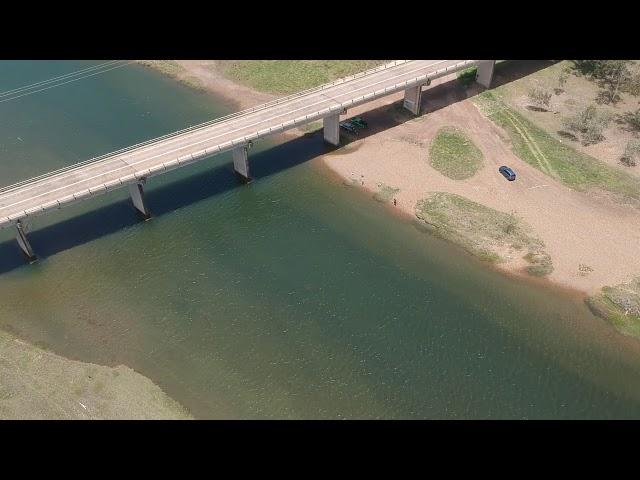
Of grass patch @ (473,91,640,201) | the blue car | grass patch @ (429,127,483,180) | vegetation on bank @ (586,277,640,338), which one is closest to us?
vegetation on bank @ (586,277,640,338)

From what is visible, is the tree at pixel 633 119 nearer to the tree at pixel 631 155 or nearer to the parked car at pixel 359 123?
the tree at pixel 631 155

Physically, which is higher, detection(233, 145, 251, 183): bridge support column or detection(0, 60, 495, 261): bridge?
detection(0, 60, 495, 261): bridge

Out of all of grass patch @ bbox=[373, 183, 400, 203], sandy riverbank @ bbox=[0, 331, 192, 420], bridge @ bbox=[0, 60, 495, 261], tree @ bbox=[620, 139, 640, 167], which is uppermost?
bridge @ bbox=[0, 60, 495, 261]

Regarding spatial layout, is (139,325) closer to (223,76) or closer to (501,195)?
(501,195)

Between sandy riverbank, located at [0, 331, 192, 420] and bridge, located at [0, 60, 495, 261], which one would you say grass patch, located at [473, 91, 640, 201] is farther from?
sandy riverbank, located at [0, 331, 192, 420]

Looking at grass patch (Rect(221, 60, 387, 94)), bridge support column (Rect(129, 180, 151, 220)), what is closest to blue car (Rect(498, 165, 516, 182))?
grass patch (Rect(221, 60, 387, 94))

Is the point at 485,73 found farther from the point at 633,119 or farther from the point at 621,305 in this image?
the point at 621,305

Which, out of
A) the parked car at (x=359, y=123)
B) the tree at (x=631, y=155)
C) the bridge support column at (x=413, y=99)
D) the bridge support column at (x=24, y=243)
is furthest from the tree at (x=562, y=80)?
the bridge support column at (x=24, y=243)
